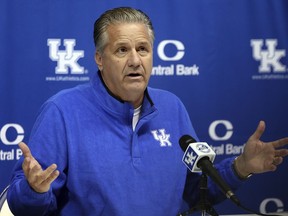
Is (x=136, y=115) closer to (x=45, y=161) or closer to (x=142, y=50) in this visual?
(x=142, y=50)

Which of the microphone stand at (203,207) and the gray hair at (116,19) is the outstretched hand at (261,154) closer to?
the microphone stand at (203,207)

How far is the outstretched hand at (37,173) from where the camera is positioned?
1.54 m

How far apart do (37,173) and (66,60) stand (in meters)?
1.97

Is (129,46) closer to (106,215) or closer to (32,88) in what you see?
(106,215)

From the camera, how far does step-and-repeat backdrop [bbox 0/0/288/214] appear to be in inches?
133

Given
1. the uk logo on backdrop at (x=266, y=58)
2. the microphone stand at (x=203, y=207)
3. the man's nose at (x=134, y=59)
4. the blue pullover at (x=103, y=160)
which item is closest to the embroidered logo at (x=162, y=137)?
the blue pullover at (x=103, y=160)

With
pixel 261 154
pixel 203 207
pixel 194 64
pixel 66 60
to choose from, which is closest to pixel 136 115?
pixel 261 154

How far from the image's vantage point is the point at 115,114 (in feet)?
6.28

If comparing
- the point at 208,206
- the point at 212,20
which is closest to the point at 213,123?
the point at 212,20

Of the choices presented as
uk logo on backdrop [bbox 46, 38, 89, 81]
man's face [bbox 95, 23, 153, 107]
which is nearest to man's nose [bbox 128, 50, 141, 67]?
man's face [bbox 95, 23, 153, 107]

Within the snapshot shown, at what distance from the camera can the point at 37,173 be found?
1.55 meters

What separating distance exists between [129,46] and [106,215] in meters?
0.66

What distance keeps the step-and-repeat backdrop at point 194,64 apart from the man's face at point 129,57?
156cm

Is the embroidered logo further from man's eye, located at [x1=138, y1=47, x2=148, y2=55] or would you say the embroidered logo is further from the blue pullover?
man's eye, located at [x1=138, y1=47, x2=148, y2=55]
